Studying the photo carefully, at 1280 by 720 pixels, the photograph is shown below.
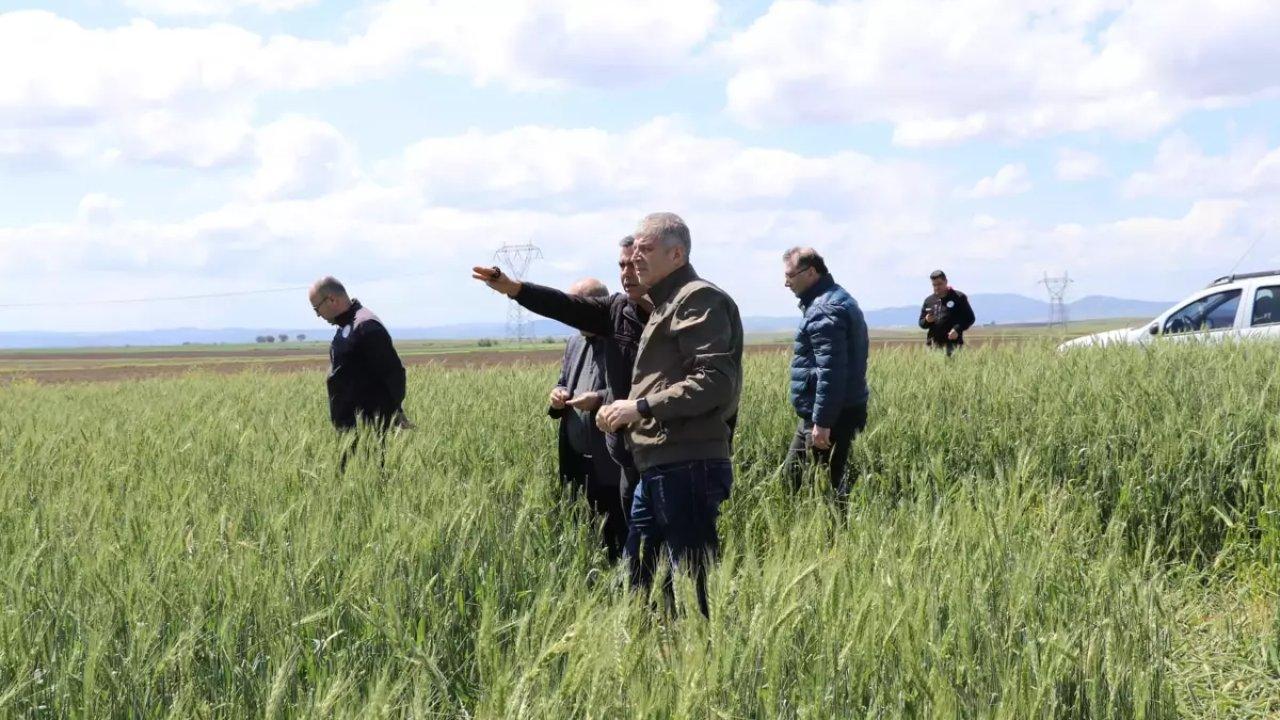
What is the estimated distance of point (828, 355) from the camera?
18.3ft

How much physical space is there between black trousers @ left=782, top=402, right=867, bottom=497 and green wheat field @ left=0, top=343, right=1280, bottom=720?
5.6 inches

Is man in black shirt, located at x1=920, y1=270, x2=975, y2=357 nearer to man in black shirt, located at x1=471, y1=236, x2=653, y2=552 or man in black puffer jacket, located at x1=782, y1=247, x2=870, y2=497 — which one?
man in black puffer jacket, located at x1=782, y1=247, x2=870, y2=497

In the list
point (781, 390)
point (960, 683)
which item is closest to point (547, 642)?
point (960, 683)

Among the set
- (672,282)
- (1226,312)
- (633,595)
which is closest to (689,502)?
(633,595)

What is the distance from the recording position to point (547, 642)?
271 cm

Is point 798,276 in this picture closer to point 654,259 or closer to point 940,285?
point 654,259

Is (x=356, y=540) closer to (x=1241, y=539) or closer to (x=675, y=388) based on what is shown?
(x=675, y=388)

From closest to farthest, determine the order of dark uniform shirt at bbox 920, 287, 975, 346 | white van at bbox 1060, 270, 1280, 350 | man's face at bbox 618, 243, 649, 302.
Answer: man's face at bbox 618, 243, 649, 302, white van at bbox 1060, 270, 1280, 350, dark uniform shirt at bbox 920, 287, 975, 346

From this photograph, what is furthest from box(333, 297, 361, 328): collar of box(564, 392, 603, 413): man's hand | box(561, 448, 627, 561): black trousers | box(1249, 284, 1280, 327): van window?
box(1249, 284, 1280, 327): van window

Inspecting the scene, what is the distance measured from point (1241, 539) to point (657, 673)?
4.48 metres

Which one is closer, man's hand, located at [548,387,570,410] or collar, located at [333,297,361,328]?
man's hand, located at [548,387,570,410]

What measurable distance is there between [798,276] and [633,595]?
2916 millimetres

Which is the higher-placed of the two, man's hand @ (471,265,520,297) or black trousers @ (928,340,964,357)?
man's hand @ (471,265,520,297)

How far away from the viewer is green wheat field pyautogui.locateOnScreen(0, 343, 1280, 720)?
95.2 inches
